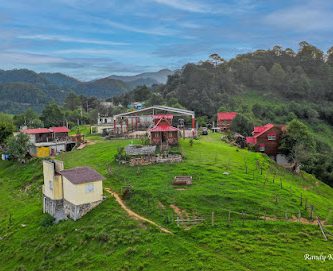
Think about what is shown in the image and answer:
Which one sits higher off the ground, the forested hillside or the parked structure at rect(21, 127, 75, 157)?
the forested hillside

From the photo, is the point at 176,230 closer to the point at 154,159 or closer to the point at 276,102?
the point at 154,159

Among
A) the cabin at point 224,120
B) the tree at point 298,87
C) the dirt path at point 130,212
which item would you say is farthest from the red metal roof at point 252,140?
the tree at point 298,87

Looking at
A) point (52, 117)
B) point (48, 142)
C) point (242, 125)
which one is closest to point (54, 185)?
point (48, 142)

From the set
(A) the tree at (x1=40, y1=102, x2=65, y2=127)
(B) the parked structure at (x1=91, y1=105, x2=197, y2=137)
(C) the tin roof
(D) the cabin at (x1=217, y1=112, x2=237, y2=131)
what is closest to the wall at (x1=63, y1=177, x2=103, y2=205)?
(C) the tin roof

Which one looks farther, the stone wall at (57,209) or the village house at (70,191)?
the stone wall at (57,209)

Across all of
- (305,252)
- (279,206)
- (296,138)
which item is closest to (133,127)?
(296,138)

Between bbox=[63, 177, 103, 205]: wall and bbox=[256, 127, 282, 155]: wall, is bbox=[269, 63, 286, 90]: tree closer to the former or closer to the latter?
bbox=[256, 127, 282, 155]: wall

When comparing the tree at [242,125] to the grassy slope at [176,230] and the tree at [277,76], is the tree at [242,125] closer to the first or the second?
the grassy slope at [176,230]
